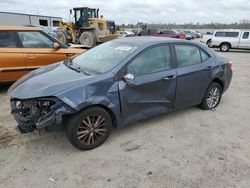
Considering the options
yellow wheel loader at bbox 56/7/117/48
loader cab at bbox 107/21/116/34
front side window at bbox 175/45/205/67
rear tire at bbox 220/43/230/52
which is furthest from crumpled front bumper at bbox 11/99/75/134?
rear tire at bbox 220/43/230/52

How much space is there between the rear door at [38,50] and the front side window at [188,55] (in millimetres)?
3260

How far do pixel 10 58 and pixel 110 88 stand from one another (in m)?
3.34

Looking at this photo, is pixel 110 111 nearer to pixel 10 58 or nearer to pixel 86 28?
pixel 10 58

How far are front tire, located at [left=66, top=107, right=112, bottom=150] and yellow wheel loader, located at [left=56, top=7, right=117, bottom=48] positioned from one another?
1396cm

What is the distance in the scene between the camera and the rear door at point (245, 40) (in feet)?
57.6

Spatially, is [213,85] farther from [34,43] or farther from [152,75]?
[34,43]

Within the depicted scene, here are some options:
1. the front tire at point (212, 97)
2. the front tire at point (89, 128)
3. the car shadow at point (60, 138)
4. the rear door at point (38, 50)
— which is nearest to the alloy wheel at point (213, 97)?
the front tire at point (212, 97)

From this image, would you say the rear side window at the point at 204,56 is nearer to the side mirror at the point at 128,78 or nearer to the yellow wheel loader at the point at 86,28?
the side mirror at the point at 128,78

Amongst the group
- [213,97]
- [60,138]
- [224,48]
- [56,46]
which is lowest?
[224,48]

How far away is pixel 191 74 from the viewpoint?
13.5ft

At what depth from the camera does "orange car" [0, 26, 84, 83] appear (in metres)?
5.35

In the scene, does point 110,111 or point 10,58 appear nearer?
point 110,111

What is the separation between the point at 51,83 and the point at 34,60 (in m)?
2.92

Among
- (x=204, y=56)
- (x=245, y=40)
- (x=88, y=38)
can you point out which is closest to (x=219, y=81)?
(x=204, y=56)
